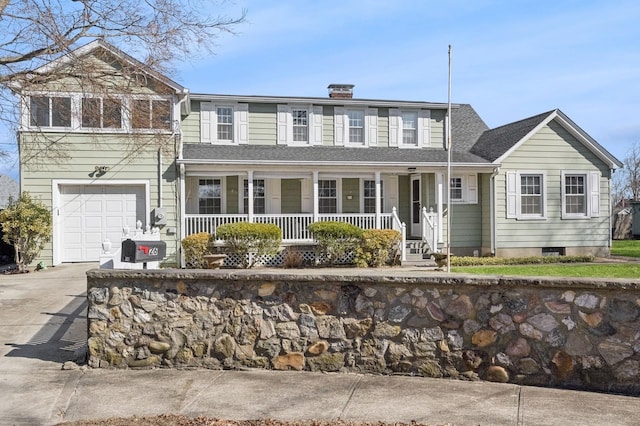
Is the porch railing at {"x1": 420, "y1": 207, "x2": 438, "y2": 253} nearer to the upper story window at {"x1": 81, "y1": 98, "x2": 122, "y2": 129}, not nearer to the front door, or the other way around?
the front door

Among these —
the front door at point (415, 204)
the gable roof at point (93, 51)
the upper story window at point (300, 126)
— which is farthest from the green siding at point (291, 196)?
the gable roof at point (93, 51)

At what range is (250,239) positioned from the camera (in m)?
17.1

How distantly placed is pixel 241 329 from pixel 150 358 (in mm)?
1054

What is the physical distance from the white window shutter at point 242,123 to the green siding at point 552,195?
8.92m

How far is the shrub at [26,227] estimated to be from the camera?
53.3ft

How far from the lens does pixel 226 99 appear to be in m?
20.2

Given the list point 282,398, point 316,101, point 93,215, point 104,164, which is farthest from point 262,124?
point 282,398

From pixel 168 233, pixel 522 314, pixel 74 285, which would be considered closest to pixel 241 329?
pixel 522 314

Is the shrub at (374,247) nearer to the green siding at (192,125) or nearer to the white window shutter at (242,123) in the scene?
the white window shutter at (242,123)

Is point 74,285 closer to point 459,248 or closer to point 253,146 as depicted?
point 253,146

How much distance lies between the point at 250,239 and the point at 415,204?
22.8 feet

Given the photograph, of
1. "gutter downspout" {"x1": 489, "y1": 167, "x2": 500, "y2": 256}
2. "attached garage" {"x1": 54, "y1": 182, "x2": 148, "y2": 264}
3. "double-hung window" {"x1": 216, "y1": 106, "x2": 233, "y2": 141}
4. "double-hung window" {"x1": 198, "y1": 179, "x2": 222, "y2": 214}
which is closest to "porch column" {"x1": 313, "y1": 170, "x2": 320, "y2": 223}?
"double-hung window" {"x1": 198, "y1": 179, "x2": 222, "y2": 214}

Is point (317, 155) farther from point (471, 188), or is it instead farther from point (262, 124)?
point (471, 188)

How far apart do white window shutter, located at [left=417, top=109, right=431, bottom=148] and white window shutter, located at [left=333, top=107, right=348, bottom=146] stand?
2.85m
